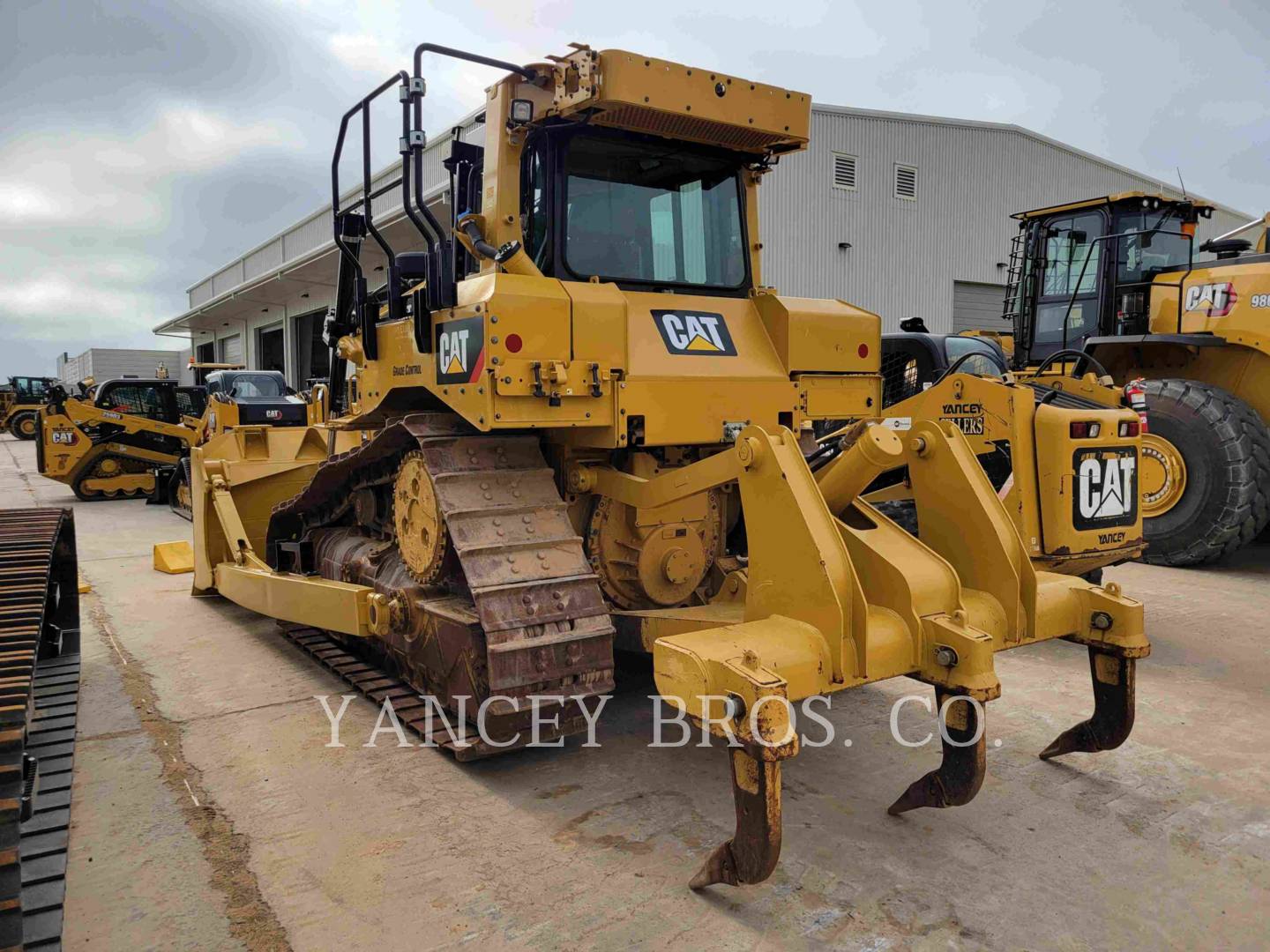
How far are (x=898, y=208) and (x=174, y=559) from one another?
16737mm

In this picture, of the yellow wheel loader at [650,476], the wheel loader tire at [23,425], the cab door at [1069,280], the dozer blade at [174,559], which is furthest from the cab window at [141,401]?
the wheel loader tire at [23,425]

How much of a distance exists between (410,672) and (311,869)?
1.46 metres

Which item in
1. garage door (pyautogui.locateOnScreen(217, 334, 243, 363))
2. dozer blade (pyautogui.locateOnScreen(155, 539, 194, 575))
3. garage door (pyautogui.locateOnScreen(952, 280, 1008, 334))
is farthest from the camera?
garage door (pyautogui.locateOnScreen(217, 334, 243, 363))

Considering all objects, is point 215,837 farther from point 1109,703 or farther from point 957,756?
point 1109,703

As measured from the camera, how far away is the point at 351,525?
225 inches

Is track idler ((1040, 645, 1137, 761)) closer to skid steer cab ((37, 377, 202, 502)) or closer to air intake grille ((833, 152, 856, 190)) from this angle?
skid steer cab ((37, 377, 202, 502))

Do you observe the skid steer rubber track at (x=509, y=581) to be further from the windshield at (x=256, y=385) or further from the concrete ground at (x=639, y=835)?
the windshield at (x=256, y=385)

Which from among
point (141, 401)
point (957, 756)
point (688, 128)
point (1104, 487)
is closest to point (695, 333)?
point (688, 128)

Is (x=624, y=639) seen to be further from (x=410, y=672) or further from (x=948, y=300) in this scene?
(x=948, y=300)

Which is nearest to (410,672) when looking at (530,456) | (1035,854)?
(530,456)

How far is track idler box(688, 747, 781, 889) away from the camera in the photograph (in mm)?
2625

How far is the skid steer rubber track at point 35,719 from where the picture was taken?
1998mm

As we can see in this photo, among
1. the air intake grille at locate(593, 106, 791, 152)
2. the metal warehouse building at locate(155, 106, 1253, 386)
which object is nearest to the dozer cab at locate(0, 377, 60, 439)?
the metal warehouse building at locate(155, 106, 1253, 386)

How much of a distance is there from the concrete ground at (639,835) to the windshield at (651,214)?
2134mm
